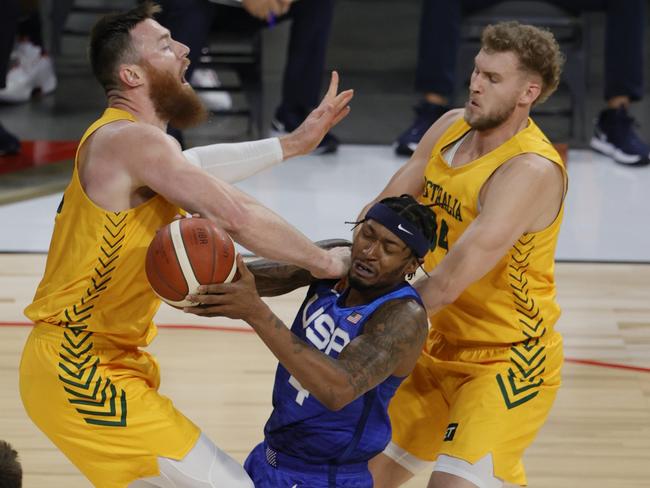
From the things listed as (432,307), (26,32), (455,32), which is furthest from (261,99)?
(432,307)

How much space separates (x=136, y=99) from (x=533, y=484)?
226cm

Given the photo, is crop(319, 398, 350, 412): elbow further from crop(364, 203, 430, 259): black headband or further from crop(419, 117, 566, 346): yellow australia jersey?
crop(419, 117, 566, 346): yellow australia jersey

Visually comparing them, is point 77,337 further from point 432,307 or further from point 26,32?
point 26,32

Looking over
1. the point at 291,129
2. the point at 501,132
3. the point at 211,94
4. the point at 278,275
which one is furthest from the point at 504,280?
the point at 211,94

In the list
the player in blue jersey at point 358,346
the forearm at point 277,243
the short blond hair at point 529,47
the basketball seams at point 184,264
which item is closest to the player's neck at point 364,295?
the player in blue jersey at point 358,346

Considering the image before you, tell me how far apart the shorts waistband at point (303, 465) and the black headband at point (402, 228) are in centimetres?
70

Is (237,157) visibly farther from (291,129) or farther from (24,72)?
(24,72)

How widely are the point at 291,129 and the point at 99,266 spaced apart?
582 cm

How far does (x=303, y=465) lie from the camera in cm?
390

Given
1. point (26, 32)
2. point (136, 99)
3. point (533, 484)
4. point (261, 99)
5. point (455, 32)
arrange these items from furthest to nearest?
point (26, 32) < point (261, 99) < point (455, 32) < point (533, 484) < point (136, 99)

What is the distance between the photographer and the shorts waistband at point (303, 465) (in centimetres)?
389

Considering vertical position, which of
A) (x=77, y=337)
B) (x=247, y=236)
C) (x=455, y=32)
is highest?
(x=247, y=236)

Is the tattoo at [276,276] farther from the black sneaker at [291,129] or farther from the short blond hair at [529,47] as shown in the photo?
the black sneaker at [291,129]

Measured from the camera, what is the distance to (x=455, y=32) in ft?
31.2
